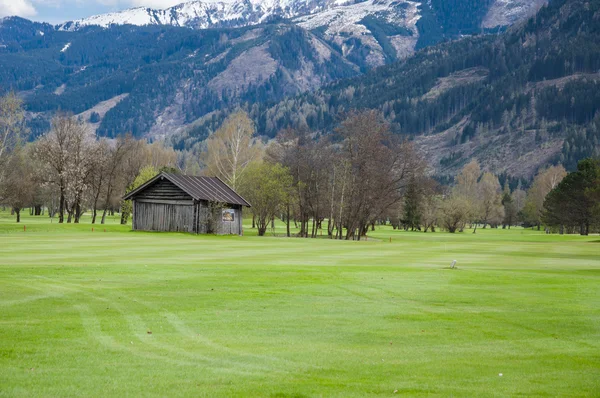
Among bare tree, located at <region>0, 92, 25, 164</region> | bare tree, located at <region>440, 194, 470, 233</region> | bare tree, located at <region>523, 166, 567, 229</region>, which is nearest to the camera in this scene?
bare tree, located at <region>0, 92, 25, 164</region>

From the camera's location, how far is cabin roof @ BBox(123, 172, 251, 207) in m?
75.4

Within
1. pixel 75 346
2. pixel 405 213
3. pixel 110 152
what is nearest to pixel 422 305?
pixel 75 346

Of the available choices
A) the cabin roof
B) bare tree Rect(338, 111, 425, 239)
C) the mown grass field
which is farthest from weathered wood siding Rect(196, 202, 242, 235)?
the mown grass field

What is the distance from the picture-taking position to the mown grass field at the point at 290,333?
36.8 ft

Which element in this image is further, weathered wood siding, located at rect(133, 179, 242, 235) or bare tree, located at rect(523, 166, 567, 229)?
bare tree, located at rect(523, 166, 567, 229)

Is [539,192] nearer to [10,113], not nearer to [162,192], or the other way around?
[162,192]

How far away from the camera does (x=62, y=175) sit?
280ft

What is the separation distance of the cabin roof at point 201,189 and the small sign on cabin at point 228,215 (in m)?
1.16

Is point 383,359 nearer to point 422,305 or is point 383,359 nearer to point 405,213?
point 422,305

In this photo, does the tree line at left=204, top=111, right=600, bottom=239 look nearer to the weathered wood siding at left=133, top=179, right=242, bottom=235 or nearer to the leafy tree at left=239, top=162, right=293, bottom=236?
the leafy tree at left=239, top=162, right=293, bottom=236

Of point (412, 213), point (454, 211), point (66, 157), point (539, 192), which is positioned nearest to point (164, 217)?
point (66, 157)

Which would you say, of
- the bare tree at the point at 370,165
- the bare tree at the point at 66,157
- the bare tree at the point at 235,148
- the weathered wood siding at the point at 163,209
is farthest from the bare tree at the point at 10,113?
the bare tree at the point at 370,165

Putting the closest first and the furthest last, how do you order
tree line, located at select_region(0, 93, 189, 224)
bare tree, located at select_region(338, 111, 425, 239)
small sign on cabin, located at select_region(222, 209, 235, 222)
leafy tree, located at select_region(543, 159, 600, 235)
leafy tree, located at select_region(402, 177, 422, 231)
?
small sign on cabin, located at select_region(222, 209, 235, 222) → tree line, located at select_region(0, 93, 189, 224) → bare tree, located at select_region(338, 111, 425, 239) → leafy tree, located at select_region(543, 159, 600, 235) → leafy tree, located at select_region(402, 177, 422, 231)

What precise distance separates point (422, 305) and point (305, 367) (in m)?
8.78
